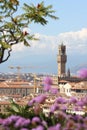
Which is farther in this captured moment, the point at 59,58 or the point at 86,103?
the point at 59,58

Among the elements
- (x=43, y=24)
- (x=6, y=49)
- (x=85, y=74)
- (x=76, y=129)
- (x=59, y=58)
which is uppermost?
(x=59, y=58)

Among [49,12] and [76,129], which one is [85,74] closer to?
[76,129]

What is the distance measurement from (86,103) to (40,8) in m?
5.88

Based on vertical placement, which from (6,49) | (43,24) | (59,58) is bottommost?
(6,49)

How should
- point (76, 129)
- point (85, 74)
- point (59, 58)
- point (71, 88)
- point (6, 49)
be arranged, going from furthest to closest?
point (59, 58) → point (71, 88) → point (6, 49) → point (85, 74) → point (76, 129)

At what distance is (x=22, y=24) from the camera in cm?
976

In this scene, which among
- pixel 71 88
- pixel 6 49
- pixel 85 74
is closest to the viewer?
pixel 85 74

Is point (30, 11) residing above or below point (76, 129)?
above

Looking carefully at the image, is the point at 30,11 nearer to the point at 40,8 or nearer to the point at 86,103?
the point at 40,8

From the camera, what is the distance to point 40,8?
375 inches

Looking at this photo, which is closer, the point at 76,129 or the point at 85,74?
the point at 76,129

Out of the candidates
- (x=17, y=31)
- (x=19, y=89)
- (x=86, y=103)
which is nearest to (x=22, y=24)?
(x=17, y=31)

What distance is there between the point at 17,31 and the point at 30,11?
499mm

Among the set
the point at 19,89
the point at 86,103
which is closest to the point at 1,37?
the point at 86,103
